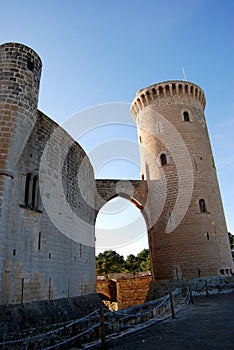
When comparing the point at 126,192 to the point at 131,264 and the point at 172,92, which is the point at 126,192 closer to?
the point at 172,92

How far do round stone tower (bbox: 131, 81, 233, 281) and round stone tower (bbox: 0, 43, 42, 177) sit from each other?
10.7 m

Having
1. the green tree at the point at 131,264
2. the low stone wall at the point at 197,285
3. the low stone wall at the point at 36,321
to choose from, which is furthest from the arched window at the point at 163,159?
the green tree at the point at 131,264

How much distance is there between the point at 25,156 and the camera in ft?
29.9

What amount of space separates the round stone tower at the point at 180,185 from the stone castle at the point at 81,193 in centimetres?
6

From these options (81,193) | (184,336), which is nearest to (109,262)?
(81,193)

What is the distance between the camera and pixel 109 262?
4097 centimetres

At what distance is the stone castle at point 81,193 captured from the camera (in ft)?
25.9

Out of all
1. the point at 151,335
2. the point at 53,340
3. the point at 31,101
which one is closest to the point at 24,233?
the point at 53,340

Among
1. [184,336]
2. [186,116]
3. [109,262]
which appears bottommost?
[184,336]

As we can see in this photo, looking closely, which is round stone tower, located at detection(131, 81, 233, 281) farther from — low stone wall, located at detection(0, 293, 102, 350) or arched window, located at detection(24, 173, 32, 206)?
arched window, located at detection(24, 173, 32, 206)

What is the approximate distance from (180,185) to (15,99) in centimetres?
1155

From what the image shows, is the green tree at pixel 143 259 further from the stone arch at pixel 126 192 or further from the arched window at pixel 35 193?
the arched window at pixel 35 193

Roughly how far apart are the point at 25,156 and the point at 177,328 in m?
6.82

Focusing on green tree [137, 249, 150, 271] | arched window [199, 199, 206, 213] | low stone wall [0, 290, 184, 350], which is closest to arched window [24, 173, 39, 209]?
low stone wall [0, 290, 184, 350]
